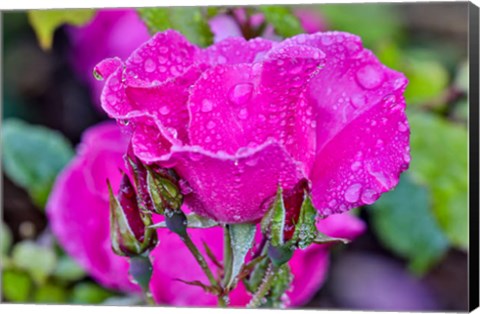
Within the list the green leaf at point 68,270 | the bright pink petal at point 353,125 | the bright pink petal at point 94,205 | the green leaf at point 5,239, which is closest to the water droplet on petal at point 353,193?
the bright pink petal at point 353,125

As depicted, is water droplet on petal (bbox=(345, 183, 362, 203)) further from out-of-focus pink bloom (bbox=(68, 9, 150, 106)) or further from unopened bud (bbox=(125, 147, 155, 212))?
out-of-focus pink bloom (bbox=(68, 9, 150, 106))

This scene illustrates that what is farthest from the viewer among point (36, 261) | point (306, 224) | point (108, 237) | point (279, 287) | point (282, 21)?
point (36, 261)

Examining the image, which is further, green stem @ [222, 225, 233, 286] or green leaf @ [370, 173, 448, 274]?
green leaf @ [370, 173, 448, 274]

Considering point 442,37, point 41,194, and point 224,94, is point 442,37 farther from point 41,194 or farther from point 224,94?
point 224,94

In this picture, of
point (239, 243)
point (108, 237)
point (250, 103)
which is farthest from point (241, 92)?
point (108, 237)

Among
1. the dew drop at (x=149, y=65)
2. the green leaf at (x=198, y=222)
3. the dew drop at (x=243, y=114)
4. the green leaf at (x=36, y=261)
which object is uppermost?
the dew drop at (x=149, y=65)

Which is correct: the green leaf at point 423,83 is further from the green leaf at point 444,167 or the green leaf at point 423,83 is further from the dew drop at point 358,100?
the dew drop at point 358,100

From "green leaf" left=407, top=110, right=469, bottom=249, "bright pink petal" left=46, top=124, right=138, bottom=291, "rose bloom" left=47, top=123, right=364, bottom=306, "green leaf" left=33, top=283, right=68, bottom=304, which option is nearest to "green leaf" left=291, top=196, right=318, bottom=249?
"rose bloom" left=47, top=123, right=364, bottom=306

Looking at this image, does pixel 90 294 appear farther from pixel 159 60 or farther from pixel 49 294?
pixel 159 60
